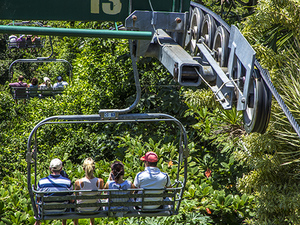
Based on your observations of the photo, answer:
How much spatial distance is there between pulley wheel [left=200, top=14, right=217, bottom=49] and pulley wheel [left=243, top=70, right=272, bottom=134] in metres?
1.04

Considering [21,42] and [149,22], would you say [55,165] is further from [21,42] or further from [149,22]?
[21,42]

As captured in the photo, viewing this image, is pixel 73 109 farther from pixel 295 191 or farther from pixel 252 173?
pixel 295 191

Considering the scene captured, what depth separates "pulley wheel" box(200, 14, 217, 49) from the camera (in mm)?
4844

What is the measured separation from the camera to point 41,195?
4.68 metres

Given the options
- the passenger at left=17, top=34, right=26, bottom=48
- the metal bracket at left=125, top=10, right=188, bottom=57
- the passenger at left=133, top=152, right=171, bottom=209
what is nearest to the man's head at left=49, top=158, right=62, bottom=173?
the passenger at left=133, top=152, right=171, bottom=209

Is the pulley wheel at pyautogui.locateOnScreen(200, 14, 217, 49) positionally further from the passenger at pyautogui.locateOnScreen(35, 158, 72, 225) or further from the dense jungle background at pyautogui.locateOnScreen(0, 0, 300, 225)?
the passenger at pyautogui.locateOnScreen(35, 158, 72, 225)

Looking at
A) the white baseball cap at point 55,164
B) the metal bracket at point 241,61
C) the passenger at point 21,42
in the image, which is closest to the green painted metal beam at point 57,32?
the metal bracket at point 241,61

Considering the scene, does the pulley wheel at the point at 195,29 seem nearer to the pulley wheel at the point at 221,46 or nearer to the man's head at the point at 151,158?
the pulley wheel at the point at 221,46

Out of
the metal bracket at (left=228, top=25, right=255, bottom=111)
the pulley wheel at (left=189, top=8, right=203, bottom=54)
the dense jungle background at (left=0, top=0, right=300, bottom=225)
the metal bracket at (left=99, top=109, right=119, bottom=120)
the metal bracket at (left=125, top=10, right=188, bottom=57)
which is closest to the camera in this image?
the metal bracket at (left=228, top=25, right=255, bottom=111)

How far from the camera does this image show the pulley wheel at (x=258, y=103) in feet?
12.4

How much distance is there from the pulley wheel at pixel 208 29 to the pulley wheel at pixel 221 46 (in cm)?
15

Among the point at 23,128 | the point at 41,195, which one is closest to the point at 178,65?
the point at 41,195

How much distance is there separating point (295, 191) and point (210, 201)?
5.26 feet

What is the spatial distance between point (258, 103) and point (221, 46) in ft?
3.14
